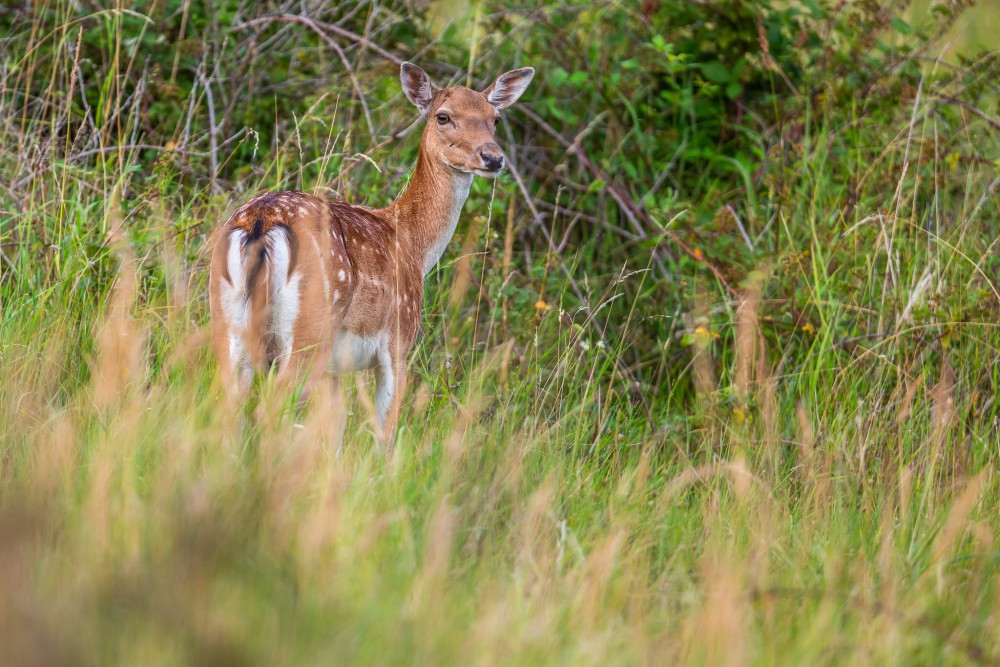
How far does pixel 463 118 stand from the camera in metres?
5.27

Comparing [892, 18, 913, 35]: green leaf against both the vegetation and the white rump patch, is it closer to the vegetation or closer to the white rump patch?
the vegetation

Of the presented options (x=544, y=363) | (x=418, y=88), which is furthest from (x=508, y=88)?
(x=544, y=363)

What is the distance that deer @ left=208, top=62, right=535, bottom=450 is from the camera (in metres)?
3.89

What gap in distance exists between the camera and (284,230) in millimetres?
3914

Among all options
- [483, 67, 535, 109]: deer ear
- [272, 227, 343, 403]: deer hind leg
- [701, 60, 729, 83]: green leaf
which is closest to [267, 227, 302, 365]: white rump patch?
[272, 227, 343, 403]: deer hind leg

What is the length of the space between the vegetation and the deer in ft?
0.49

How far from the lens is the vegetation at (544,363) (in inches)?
98.7

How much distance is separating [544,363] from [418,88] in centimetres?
138

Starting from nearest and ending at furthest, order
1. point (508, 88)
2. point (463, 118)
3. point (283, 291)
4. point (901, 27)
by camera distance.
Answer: point (283, 291) < point (463, 118) < point (508, 88) < point (901, 27)

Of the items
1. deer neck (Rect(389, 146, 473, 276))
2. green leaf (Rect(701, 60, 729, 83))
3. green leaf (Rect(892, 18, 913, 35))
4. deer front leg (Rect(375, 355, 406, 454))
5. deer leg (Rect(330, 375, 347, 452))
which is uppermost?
green leaf (Rect(892, 18, 913, 35))

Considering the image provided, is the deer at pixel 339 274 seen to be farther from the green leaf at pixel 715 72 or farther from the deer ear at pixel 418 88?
the green leaf at pixel 715 72

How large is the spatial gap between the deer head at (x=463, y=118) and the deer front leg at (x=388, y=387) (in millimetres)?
985

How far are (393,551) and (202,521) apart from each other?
558mm

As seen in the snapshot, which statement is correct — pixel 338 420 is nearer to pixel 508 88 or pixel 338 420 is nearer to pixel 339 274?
pixel 339 274
